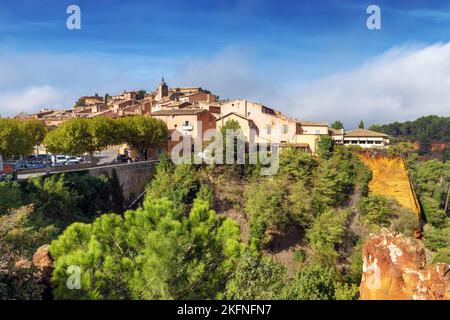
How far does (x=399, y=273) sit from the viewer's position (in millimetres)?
7816

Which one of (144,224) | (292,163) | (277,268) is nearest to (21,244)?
(144,224)

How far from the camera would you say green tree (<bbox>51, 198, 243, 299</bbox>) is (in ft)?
28.7

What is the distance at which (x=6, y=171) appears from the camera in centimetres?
2544

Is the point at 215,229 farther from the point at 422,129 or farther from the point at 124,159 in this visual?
the point at 422,129

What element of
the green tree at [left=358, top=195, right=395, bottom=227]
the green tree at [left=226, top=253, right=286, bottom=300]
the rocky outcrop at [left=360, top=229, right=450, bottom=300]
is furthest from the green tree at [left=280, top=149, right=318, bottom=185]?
the rocky outcrop at [left=360, top=229, right=450, bottom=300]

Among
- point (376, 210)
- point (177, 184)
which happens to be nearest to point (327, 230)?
point (376, 210)

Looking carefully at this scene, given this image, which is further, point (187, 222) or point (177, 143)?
point (177, 143)

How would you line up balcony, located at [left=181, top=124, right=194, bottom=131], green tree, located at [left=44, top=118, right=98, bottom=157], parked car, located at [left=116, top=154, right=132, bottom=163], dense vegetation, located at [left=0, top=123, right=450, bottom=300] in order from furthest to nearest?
balcony, located at [left=181, top=124, right=194, bottom=131] < parked car, located at [left=116, top=154, right=132, bottom=163] < green tree, located at [left=44, top=118, right=98, bottom=157] < dense vegetation, located at [left=0, top=123, right=450, bottom=300]

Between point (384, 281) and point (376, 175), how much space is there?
2603 centimetres

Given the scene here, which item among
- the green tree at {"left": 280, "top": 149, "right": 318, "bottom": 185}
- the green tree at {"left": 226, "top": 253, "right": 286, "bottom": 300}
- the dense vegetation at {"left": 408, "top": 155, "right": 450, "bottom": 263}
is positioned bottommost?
the dense vegetation at {"left": 408, "top": 155, "right": 450, "bottom": 263}

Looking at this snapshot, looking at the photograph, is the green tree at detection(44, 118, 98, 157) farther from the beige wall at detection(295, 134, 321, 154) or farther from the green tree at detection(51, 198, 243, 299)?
the green tree at detection(51, 198, 243, 299)

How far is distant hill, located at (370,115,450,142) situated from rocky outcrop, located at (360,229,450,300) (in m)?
96.7

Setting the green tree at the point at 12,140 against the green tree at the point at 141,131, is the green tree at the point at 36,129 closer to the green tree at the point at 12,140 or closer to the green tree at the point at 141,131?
the green tree at the point at 12,140
